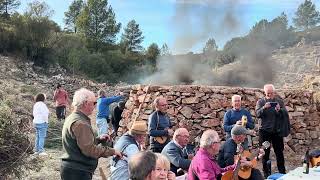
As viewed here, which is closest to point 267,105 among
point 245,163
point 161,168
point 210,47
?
point 245,163

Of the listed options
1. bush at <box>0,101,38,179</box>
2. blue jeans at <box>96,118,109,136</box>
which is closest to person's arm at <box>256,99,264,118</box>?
bush at <box>0,101,38,179</box>

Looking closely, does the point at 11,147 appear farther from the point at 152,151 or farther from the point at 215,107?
the point at 215,107

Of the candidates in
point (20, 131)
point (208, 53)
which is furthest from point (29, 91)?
point (20, 131)

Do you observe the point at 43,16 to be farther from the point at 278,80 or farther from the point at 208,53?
the point at 278,80

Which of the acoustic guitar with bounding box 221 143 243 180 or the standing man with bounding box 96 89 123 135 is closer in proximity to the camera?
the acoustic guitar with bounding box 221 143 243 180

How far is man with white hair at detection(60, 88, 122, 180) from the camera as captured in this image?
17.6 feet

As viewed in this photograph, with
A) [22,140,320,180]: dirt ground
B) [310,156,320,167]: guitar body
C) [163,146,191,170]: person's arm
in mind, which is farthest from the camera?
[22,140,320,180]: dirt ground

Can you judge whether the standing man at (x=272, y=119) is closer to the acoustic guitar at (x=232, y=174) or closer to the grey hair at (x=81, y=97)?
the acoustic guitar at (x=232, y=174)

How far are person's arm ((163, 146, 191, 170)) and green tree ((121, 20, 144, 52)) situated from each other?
43.8m

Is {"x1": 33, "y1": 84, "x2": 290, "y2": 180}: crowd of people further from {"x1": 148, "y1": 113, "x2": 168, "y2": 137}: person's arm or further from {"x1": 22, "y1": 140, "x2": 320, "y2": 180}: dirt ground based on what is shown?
{"x1": 22, "y1": 140, "x2": 320, "y2": 180}: dirt ground

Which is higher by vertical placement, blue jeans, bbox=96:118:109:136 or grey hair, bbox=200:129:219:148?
grey hair, bbox=200:129:219:148

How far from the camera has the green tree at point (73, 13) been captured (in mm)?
53656

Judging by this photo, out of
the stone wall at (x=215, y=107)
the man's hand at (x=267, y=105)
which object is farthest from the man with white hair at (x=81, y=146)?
the stone wall at (x=215, y=107)

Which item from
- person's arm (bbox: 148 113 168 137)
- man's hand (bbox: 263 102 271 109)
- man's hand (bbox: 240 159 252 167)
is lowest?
man's hand (bbox: 240 159 252 167)
